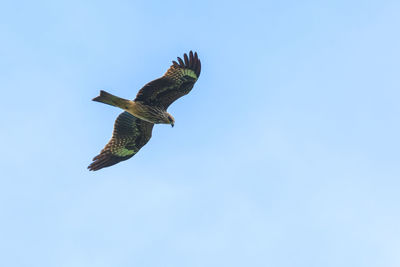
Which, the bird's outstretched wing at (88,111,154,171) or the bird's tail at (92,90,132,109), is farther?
the bird's outstretched wing at (88,111,154,171)

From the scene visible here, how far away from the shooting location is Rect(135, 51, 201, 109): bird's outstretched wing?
18062 mm

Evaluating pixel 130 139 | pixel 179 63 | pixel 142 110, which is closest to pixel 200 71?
pixel 179 63

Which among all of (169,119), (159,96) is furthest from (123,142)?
(159,96)

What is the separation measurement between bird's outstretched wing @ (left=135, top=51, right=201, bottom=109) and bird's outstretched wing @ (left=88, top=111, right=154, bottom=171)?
4.77ft

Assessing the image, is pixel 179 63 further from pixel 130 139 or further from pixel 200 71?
pixel 130 139

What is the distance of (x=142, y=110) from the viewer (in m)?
18.2

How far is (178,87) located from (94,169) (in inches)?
154

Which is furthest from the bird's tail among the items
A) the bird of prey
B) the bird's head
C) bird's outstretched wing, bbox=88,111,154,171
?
bird's outstretched wing, bbox=88,111,154,171

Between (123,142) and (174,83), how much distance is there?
296 centimetres

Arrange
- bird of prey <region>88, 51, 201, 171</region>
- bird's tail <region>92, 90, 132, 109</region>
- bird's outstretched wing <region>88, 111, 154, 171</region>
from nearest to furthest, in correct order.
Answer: bird's tail <region>92, 90, 132, 109</region> → bird of prey <region>88, 51, 201, 171</region> → bird's outstretched wing <region>88, 111, 154, 171</region>

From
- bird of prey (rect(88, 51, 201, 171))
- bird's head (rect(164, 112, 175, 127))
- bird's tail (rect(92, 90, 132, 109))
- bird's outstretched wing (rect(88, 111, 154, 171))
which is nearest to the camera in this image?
bird's tail (rect(92, 90, 132, 109))

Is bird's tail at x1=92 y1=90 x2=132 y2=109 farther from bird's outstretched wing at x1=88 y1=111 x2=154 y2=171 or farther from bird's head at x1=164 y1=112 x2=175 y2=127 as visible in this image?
bird's outstretched wing at x1=88 y1=111 x2=154 y2=171

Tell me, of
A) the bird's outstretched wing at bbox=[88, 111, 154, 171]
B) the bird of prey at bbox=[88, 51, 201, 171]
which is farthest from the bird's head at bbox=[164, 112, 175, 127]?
the bird's outstretched wing at bbox=[88, 111, 154, 171]

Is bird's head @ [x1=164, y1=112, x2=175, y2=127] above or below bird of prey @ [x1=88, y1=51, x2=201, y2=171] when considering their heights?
below
